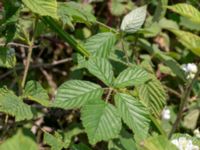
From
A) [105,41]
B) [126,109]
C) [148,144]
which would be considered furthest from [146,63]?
[148,144]

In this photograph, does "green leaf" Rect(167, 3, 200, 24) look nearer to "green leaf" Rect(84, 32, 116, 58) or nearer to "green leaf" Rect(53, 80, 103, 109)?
"green leaf" Rect(84, 32, 116, 58)

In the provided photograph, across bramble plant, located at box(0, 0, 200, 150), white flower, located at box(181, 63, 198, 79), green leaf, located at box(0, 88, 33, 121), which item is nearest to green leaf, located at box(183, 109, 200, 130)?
bramble plant, located at box(0, 0, 200, 150)

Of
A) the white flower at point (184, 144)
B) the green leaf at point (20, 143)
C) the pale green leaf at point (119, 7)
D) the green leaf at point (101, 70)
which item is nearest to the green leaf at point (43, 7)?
the green leaf at point (101, 70)

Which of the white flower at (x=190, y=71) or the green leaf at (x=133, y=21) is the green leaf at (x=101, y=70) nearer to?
the green leaf at (x=133, y=21)

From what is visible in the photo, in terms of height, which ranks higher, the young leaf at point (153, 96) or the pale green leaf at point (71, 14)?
the pale green leaf at point (71, 14)

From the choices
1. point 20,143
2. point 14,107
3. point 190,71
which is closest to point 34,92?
point 14,107

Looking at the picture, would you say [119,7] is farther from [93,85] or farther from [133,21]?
[93,85]
